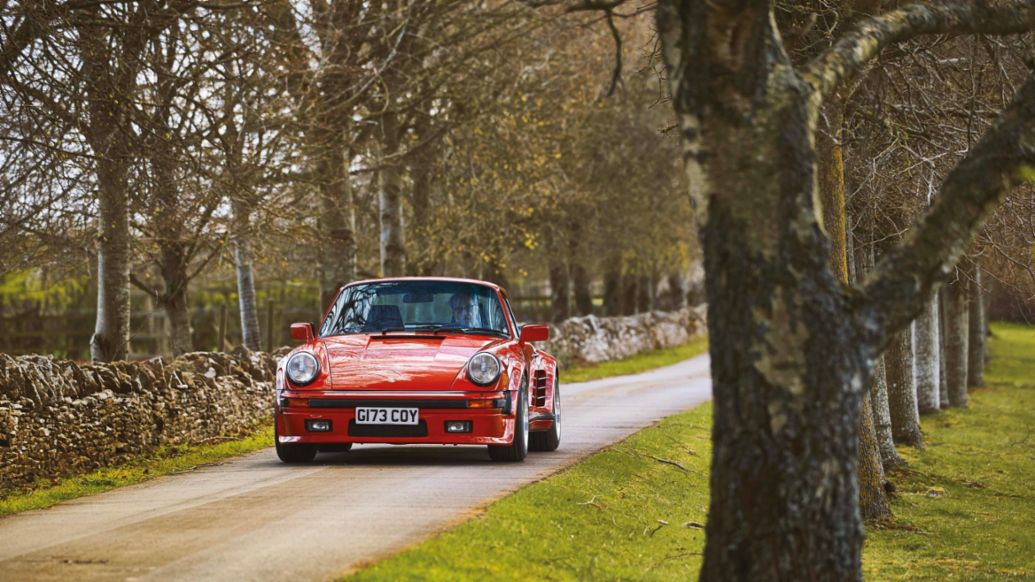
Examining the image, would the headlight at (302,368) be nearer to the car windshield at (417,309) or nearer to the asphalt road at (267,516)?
the asphalt road at (267,516)

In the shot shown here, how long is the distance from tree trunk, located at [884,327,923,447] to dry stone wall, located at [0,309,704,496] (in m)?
9.40

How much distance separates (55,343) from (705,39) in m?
35.3

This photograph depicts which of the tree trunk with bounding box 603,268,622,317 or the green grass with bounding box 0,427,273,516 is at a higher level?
the tree trunk with bounding box 603,268,622,317

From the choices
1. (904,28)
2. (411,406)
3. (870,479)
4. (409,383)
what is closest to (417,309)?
(409,383)

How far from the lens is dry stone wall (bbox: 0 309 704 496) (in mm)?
11789

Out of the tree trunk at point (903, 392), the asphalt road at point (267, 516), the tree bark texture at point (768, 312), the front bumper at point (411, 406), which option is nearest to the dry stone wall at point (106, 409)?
the asphalt road at point (267, 516)

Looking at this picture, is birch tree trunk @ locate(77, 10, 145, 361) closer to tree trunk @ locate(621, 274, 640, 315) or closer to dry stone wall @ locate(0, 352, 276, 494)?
dry stone wall @ locate(0, 352, 276, 494)

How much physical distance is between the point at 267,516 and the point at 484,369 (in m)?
3.25

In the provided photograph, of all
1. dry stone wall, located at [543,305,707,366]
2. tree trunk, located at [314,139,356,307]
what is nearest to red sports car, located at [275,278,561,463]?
tree trunk, located at [314,139,356,307]

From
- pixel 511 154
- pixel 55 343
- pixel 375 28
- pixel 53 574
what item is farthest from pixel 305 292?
pixel 53 574

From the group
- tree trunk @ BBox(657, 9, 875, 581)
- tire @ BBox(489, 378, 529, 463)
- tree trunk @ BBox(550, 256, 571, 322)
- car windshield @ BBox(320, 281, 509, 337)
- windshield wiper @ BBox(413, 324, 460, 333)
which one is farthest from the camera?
tree trunk @ BBox(550, 256, 571, 322)

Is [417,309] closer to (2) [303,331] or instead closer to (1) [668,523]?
(2) [303,331]

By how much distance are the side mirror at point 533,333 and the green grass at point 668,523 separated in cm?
132

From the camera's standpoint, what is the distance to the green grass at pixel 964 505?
12109mm
